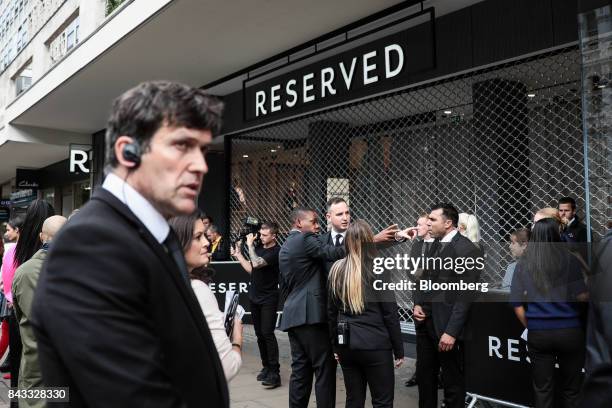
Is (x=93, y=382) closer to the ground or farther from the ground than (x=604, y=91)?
closer to the ground

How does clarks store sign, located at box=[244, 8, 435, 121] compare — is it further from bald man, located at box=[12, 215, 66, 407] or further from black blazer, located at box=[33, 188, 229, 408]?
black blazer, located at box=[33, 188, 229, 408]

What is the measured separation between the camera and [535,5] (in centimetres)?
552

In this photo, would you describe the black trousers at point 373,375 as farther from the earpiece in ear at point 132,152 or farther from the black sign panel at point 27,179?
the black sign panel at point 27,179

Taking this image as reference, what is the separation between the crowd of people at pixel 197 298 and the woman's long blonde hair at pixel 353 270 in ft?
0.03

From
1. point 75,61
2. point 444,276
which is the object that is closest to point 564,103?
point 444,276

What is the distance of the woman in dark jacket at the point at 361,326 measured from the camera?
3883 mm

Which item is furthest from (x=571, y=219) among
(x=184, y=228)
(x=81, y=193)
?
(x=81, y=193)

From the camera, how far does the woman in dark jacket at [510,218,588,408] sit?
3.74 metres

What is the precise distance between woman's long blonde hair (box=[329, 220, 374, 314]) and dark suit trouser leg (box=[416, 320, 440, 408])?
1057 millimetres

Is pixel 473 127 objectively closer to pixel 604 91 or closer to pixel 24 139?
pixel 604 91

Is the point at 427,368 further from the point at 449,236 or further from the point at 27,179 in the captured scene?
the point at 27,179

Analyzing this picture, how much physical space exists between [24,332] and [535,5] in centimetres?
549

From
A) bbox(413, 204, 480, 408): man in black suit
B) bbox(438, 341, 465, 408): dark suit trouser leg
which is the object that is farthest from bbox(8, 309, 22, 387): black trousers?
bbox(438, 341, 465, 408): dark suit trouser leg

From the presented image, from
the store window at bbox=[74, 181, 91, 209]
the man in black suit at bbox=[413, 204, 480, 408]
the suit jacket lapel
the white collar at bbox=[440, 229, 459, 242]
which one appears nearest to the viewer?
the suit jacket lapel
